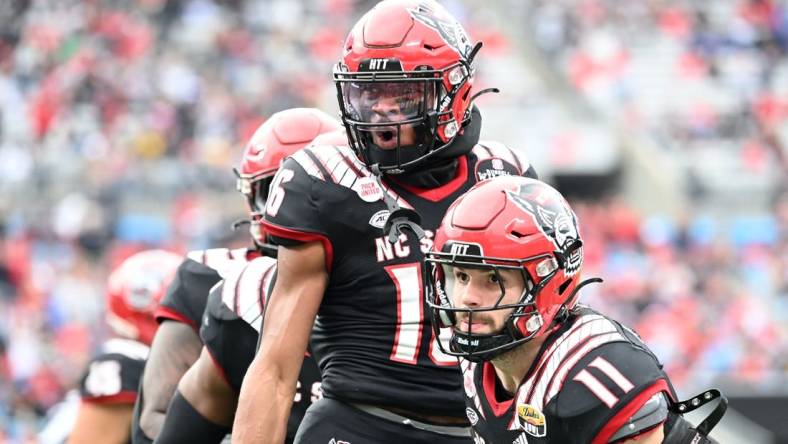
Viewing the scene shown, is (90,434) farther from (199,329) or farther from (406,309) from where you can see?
(406,309)

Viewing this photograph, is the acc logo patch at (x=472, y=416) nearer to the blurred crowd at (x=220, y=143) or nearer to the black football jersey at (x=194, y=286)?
the black football jersey at (x=194, y=286)

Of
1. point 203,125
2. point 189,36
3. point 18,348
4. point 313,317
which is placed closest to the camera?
point 313,317

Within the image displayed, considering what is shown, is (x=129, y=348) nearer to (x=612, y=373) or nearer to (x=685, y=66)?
(x=612, y=373)

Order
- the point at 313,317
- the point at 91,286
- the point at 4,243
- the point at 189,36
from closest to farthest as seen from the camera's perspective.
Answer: the point at 313,317
the point at 91,286
the point at 4,243
the point at 189,36

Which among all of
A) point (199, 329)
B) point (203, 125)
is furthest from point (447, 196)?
point (203, 125)

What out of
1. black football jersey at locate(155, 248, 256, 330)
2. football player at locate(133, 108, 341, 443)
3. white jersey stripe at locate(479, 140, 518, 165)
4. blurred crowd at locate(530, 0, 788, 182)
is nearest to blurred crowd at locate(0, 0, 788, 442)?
blurred crowd at locate(530, 0, 788, 182)

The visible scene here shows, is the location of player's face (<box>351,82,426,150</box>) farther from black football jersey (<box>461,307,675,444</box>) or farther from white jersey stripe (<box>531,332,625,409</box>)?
white jersey stripe (<box>531,332,625,409</box>)

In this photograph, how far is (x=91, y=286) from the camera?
547 inches

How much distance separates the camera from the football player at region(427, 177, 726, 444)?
3340 mm

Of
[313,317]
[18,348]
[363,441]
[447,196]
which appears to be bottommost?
[18,348]

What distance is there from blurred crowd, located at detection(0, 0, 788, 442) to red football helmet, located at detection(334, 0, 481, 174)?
24.7ft

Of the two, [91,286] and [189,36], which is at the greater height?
[189,36]

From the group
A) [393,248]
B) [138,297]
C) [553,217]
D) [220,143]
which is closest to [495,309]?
[553,217]

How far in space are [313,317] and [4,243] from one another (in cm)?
1173
